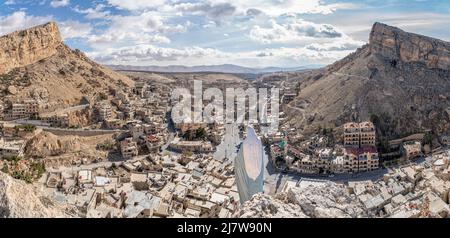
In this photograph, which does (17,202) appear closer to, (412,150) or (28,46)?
(412,150)

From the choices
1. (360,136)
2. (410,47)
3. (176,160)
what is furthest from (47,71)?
(410,47)

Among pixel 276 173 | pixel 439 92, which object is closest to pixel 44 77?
pixel 276 173

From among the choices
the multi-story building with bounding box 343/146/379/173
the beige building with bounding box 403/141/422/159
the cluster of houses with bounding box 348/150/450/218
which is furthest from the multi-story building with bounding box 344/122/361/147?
the cluster of houses with bounding box 348/150/450/218

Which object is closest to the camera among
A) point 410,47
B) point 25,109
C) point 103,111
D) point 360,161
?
point 360,161

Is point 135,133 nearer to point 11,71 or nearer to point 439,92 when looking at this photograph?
point 11,71

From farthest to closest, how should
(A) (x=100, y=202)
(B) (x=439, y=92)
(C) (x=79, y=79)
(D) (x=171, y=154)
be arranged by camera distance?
(C) (x=79, y=79) → (B) (x=439, y=92) → (D) (x=171, y=154) → (A) (x=100, y=202)

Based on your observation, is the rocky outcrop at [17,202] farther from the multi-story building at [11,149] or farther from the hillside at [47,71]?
the hillside at [47,71]

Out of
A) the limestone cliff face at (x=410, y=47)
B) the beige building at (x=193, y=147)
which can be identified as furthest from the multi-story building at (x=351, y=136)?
the limestone cliff face at (x=410, y=47)
